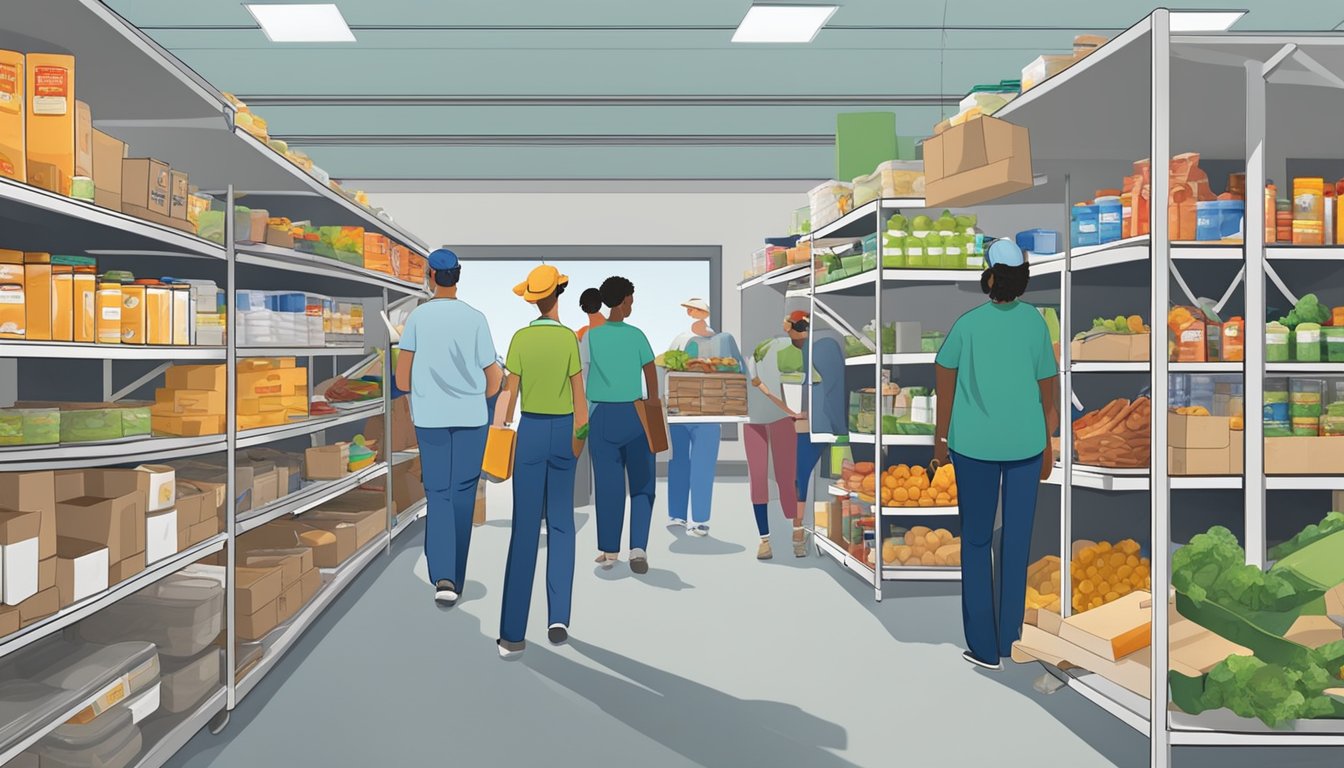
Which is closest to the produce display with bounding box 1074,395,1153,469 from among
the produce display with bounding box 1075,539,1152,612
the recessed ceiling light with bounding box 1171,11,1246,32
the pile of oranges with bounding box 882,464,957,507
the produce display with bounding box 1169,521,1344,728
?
the produce display with bounding box 1075,539,1152,612

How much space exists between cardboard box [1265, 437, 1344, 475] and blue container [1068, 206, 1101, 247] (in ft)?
3.72

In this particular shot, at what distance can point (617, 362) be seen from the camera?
5668mm

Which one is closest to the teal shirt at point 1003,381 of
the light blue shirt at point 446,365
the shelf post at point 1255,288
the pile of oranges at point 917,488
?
the shelf post at point 1255,288

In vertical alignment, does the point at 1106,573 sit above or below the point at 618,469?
below

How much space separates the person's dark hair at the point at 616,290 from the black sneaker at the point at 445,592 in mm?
2038

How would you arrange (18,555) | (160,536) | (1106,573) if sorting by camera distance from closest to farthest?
1. (18,555)
2. (160,536)
3. (1106,573)

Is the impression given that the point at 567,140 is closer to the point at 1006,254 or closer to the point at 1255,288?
the point at 1006,254

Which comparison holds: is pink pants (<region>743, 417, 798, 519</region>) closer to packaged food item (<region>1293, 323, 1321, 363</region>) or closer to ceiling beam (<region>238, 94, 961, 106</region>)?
packaged food item (<region>1293, 323, 1321, 363</region>)

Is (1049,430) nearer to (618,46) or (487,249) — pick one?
(618,46)

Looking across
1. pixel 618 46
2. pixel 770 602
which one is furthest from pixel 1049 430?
pixel 618 46

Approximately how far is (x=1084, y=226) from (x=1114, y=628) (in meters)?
1.81

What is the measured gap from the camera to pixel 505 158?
422 inches

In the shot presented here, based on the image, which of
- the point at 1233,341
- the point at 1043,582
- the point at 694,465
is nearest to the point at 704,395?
the point at 694,465

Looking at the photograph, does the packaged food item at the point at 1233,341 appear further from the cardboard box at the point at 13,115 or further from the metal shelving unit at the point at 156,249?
the cardboard box at the point at 13,115
